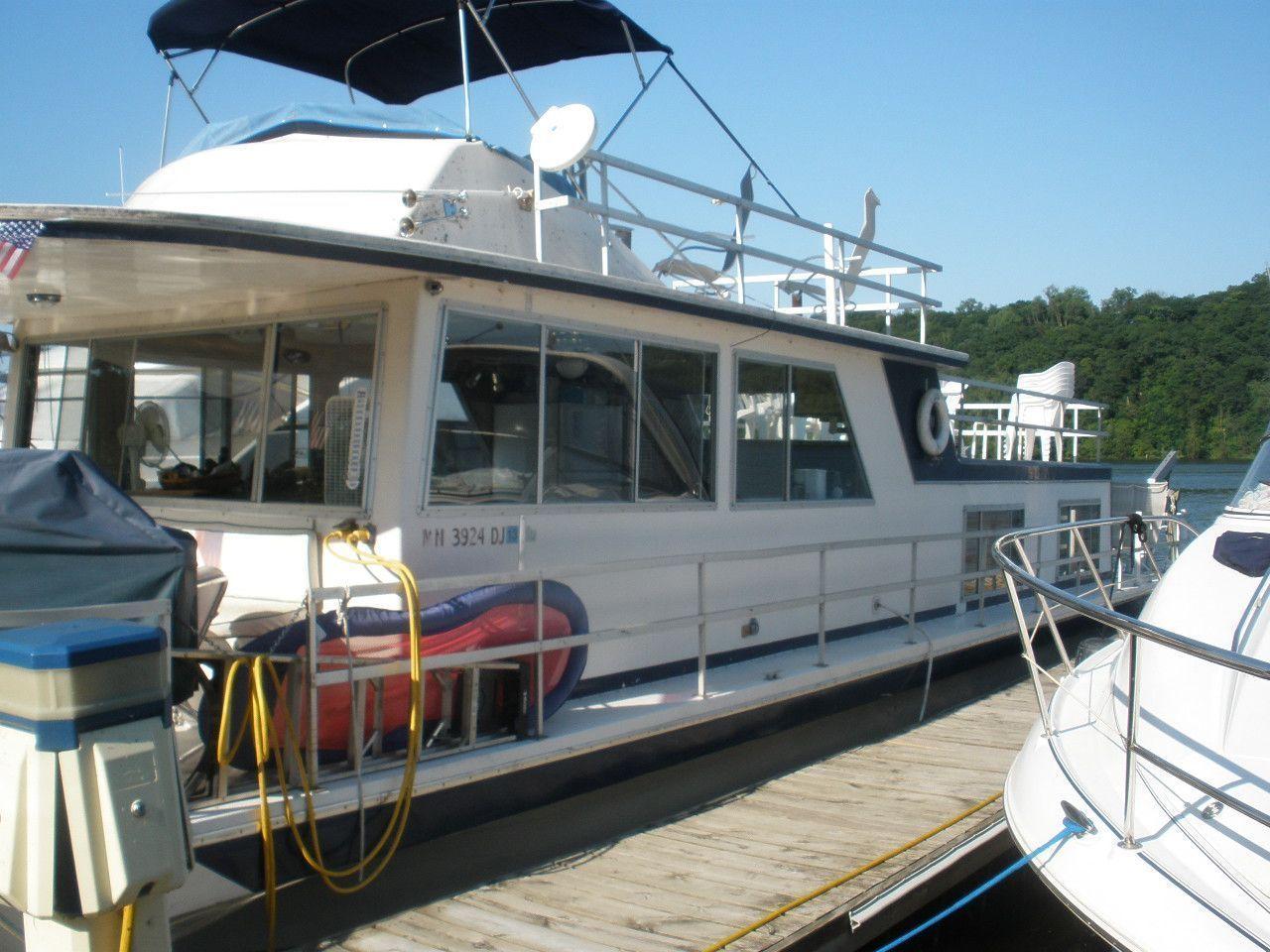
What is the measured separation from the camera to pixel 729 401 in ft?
21.2

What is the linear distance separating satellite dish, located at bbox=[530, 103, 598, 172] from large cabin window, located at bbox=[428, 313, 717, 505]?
2.98 feet

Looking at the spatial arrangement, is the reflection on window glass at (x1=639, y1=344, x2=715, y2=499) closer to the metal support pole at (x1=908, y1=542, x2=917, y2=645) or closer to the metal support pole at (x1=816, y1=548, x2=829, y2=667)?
the metal support pole at (x1=816, y1=548, x2=829, y2=667)

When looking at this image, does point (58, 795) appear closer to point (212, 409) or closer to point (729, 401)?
point (212, 409)

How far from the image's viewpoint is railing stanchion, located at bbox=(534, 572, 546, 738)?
4.69m

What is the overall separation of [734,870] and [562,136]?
3611 millimetres

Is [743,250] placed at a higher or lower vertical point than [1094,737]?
higher

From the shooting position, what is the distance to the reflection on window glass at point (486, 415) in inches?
197

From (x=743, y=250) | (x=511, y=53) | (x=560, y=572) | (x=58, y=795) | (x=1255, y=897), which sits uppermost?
(x=511, y=53)

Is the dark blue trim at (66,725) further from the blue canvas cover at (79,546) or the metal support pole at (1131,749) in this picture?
the metal support pole at (1131,749)

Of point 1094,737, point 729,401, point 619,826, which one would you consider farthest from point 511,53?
point 1094,737

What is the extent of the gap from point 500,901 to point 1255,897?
2625 mm

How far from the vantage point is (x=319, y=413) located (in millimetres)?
5148

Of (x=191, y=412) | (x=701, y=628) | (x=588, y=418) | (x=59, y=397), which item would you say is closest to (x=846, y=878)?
(x=701, y=628)

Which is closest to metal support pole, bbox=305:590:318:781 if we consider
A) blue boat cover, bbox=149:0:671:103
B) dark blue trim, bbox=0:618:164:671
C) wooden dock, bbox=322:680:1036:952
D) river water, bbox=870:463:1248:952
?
wooden dock, bbox=322:680:1036:952
